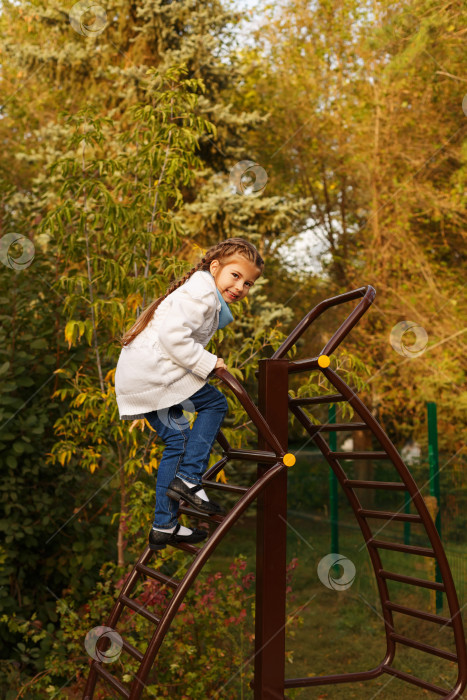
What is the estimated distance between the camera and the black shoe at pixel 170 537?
2.84m

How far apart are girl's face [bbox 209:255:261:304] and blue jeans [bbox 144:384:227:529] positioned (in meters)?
0.38

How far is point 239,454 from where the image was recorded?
296cm

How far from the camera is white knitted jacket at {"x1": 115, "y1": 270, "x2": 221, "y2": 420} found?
2607 millimetres

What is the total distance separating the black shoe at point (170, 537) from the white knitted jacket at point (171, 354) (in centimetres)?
47

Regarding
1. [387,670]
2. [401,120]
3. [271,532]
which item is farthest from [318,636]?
[401,120]

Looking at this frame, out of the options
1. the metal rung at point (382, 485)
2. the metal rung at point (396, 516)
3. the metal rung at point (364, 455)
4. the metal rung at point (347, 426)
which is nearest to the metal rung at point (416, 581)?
the metal rung at point (396, 516)

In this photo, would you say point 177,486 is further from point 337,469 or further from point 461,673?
point 461,673

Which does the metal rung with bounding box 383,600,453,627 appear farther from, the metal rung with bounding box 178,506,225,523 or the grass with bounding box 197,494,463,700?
the grass with bounding box 197,494,463,700

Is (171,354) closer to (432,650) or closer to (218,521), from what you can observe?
(218,521)

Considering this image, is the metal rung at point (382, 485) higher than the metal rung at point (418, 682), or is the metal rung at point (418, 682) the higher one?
the metal rung at point (382, 485)

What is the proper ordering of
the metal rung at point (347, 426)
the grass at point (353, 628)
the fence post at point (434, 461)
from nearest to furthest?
1. the metal rung at point (347, 426)
2. the grass at point (353, 628)
3. the fence post at point (434, 461)

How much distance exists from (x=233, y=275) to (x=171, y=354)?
0.41m

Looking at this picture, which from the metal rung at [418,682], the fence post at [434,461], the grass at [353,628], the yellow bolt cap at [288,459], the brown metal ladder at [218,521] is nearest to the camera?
the brown metal ladder at [218,521]

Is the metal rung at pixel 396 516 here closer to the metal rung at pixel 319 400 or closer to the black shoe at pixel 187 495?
the metal rung at pixel 319 400
